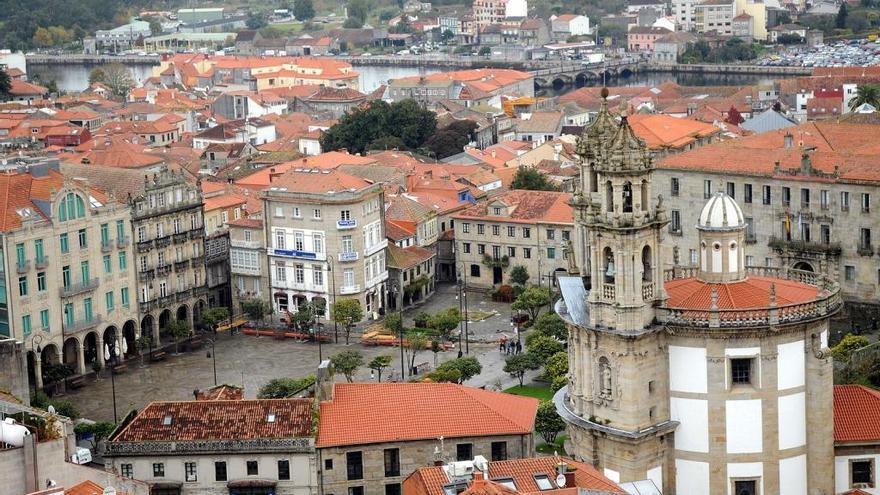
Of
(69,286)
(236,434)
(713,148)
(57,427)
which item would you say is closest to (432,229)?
(713,148)

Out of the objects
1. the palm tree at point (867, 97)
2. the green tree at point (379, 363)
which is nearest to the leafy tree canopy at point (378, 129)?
the palm tree at point (867, 97)

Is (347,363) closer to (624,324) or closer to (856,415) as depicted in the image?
(624,324)

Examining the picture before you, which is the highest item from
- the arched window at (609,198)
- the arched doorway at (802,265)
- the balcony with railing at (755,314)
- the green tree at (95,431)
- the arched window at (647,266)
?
the arched window at (609,198)

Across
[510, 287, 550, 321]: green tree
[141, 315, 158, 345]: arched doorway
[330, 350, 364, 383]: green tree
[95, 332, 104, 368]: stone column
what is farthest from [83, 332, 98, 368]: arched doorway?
[510, 287, 550, 321]: green tree

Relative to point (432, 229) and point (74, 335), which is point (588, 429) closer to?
point (74, 335)

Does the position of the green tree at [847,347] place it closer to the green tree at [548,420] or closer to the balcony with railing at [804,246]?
the green tree at [548,420]
